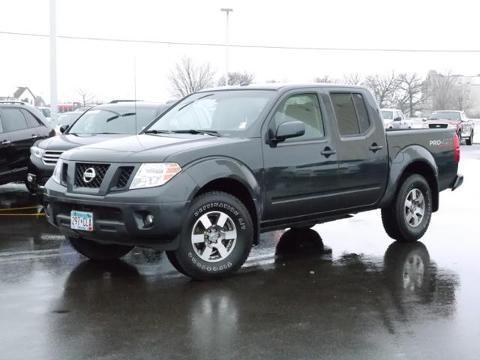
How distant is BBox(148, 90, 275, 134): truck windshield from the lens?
22.1ft

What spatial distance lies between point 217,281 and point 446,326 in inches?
84.0

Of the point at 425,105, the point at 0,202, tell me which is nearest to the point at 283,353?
the point at 0,202

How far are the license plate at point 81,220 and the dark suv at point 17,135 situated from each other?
5449mm

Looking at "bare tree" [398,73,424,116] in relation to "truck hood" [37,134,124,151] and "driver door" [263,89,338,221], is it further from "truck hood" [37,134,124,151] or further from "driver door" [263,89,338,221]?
"driver door" [263,89,338,221]

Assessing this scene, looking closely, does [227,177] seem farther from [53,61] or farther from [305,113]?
[53,61]

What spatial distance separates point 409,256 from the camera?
7.33 meters

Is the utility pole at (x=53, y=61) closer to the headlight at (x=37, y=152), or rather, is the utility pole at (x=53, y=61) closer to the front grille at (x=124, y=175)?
the headlight at (x=37, y=152)

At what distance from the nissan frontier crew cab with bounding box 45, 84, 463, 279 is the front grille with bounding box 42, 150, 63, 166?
2877 mm

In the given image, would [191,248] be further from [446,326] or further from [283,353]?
[446,326]

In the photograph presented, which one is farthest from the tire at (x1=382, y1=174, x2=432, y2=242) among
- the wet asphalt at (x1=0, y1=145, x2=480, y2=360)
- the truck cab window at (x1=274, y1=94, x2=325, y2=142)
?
the truck cab window at (x1=274, y1=94, x2=325, y2=142)

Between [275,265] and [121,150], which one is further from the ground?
[121,150]

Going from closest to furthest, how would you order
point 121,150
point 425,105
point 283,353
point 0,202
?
point 283,353 < point 121,150 < point 0,202 < point 425,105

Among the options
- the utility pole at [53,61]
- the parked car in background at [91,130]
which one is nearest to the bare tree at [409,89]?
the utility pole at [53,61]

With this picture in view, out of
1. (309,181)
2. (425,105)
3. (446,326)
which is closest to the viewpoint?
(446,326)
